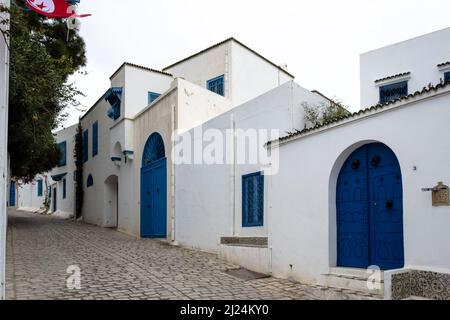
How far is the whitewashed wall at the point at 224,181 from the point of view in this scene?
35.3 feet

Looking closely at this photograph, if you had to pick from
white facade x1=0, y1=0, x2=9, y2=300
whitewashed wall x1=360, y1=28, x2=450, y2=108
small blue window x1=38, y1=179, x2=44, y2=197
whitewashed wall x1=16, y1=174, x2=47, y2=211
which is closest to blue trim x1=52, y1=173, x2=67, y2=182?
whitewashed wall x1=16, y1=174, x2=47, y2=211

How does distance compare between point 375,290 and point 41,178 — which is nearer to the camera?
point 375,290

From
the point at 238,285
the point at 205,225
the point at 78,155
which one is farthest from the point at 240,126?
the point at 78,155

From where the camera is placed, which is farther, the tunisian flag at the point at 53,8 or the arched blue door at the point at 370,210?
the arched blue door at the point at 370,210

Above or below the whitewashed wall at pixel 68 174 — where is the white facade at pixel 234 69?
above

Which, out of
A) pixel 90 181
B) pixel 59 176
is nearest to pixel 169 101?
pixel 90 181

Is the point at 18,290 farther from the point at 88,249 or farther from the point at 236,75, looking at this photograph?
the point at 236,75

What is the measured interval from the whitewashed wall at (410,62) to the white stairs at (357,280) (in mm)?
8427

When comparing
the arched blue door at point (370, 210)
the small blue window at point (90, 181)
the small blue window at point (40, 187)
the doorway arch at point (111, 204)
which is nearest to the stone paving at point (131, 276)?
the arched blue door at point (370, 210)

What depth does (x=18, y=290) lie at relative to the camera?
6602 millimetres

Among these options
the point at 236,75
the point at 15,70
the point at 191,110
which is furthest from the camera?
the point at 236,75

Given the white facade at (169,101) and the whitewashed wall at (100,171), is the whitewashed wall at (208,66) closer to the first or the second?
the white facade at (169,101)

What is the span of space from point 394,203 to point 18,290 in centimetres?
610

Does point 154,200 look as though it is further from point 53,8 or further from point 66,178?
point 66,178
